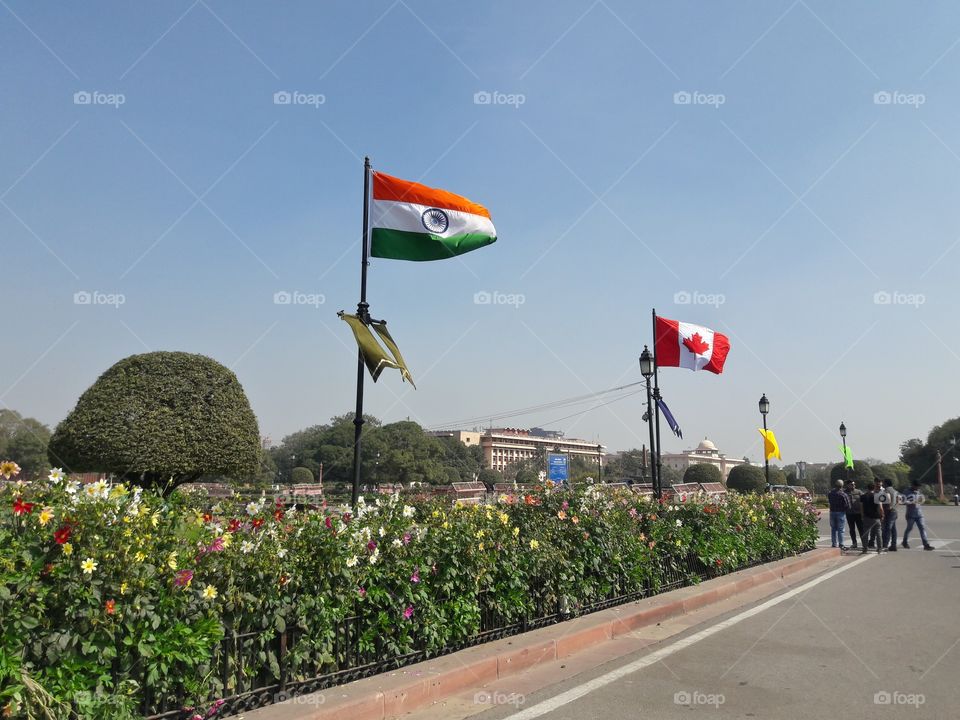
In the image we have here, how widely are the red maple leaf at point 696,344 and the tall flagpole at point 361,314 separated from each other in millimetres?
10009

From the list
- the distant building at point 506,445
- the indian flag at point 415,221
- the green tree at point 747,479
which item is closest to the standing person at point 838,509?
the indian flag at point 415,221

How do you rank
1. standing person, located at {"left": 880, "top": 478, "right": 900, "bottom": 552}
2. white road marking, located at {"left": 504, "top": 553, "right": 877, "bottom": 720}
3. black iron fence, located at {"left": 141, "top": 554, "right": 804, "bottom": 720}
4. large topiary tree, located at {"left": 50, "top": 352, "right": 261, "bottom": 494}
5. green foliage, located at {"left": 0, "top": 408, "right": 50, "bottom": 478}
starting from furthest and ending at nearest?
green foliage, located at {"left": 0, "top": 408, "right": 50, "bottom": 478} → large topiary tree, located at {"left": 50, "top": 352, "right": 261, "bottom": 494} → standing person, located at {"left": 880, "top": 478, "right": 900, "bottom": 552} → white road marking, located at {"left": 504, "top": 553, "right": 877, "bottom": 720} → black iron fence, located at {"left": 141, "top": 554, "right": 804, "bottom": 720}

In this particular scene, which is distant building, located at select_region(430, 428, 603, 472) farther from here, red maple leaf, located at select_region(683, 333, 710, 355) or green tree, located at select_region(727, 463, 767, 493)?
red maple leaf, located at select_region(683, 333, 710, 355)

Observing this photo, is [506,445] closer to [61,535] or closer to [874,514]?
[874,514]

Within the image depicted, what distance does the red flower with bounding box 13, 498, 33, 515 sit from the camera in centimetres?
379

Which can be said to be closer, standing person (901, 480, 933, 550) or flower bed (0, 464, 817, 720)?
flower bed (0, 464, 817, 720)

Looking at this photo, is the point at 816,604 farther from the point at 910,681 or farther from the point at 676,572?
the point at 910,681

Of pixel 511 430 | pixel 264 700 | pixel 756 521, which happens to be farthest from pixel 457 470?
pixel 264 700

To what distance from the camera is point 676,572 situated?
10.1 m

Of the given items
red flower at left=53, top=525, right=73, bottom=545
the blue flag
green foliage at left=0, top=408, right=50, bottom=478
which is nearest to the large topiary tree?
the blue flag

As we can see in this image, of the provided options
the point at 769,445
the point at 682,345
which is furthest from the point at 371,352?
the point at 769,445

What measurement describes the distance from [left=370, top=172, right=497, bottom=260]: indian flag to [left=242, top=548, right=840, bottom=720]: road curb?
463cm

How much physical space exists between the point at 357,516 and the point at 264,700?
166 cm

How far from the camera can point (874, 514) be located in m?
17.2
